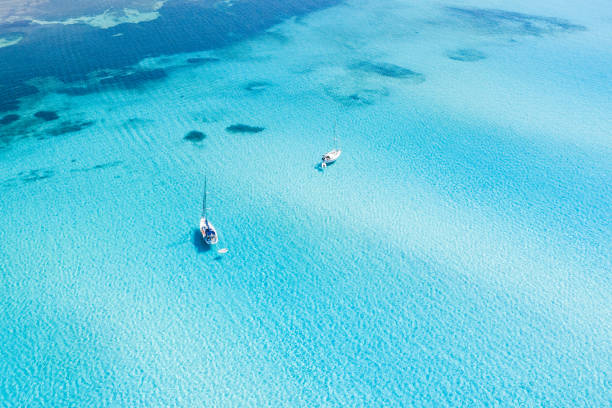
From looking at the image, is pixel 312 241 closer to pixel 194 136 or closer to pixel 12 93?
pixel 194 136

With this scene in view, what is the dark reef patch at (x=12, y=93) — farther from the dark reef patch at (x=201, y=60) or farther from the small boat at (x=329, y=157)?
the small boat at (x=329, y=157)

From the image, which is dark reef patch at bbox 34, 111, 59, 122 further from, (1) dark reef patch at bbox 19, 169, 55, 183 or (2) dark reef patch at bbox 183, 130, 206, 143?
(2) dark reef patch at bbox 183, 130, 206, 143

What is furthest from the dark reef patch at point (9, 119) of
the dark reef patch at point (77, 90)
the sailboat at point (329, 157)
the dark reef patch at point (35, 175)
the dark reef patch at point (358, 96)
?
the dark reef patch at point (358, 96)

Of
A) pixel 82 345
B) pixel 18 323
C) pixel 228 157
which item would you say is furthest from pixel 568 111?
pixel 18 323

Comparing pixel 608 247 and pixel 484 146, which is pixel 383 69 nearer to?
pixel 484 146

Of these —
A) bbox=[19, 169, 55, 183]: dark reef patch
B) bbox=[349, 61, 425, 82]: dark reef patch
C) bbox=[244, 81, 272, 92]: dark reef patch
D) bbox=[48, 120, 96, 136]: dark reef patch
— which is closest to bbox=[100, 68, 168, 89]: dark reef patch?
bbox=[48, 120, 96, 136]: dark reef patch
